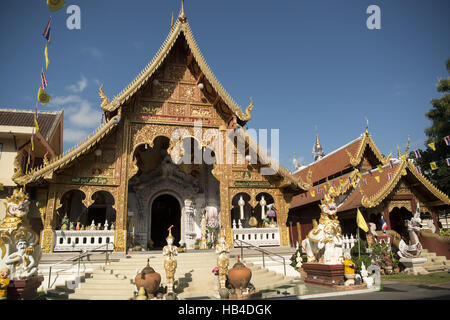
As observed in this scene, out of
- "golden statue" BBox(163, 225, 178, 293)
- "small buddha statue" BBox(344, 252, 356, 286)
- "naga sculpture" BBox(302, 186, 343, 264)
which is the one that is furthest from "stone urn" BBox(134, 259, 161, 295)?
"small buddha statue" BBox(344, 252, 356, 286)

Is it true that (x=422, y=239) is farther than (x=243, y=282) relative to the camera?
Yes

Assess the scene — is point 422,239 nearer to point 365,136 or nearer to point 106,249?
point 365,136

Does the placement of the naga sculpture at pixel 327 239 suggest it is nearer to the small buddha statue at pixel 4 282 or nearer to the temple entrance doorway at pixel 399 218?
the small buddha statue at pixel 4 282

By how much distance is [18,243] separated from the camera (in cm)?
658

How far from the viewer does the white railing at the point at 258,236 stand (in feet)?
38.3

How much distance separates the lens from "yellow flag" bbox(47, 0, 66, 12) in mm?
6801

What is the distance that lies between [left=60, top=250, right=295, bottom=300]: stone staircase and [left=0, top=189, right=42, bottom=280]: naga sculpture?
1.32 meters

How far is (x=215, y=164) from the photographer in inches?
482

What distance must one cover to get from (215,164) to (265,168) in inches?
78.4

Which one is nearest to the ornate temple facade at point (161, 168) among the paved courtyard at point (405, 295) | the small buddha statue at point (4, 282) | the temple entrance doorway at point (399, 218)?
the small buddha statue at point (4, 282)

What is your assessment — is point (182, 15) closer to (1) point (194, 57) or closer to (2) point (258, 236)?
(1) point (194, 57)

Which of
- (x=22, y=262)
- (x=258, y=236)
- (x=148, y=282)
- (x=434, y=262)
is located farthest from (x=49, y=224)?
(x=434, y=262)

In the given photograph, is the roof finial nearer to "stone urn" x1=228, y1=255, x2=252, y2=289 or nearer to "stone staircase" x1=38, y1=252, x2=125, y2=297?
"stone staircase" x1=38, y1=252, x2=125, y2=297
